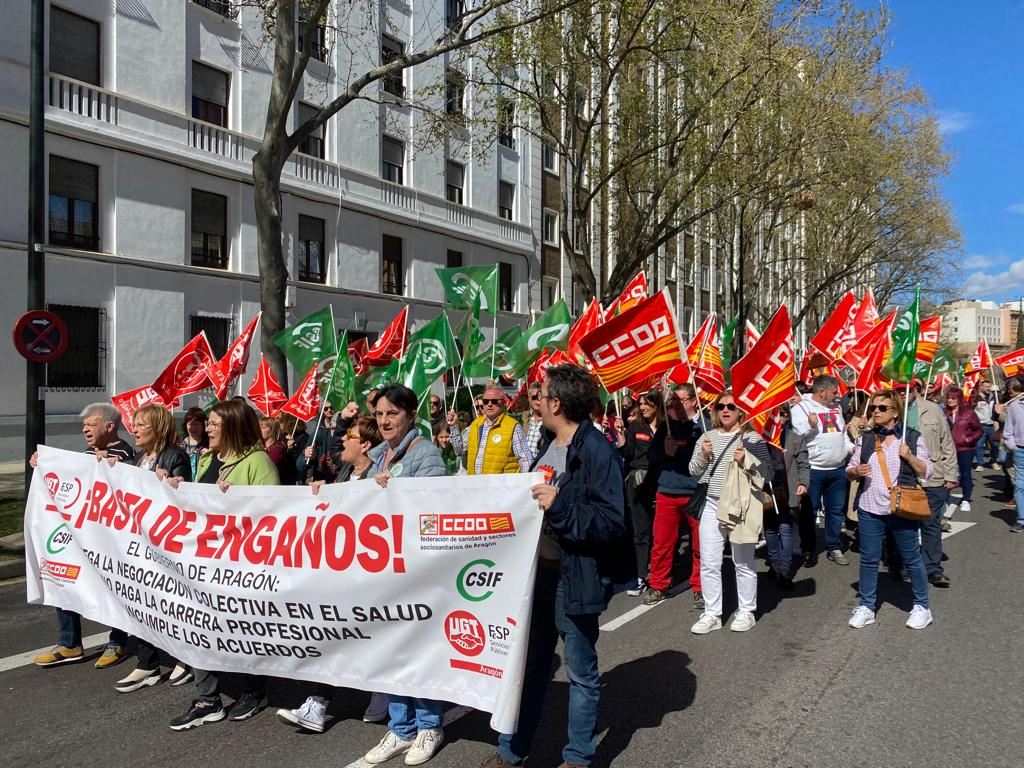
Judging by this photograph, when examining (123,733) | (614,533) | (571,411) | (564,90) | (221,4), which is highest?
(221,4)

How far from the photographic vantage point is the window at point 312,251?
70.5ft

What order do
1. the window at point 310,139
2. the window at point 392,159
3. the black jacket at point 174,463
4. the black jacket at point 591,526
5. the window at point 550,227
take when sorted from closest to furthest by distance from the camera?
1. the black jacket at point 591,526
2. the black jacket at point 174,463
3. the window at point 310,139
4. the window at point 392,159
5. the window at point 550,227

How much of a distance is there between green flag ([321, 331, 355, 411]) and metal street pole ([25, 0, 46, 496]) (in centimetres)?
310

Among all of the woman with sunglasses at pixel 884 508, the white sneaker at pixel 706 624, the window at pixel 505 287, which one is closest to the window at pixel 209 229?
the window at pixel 505 287

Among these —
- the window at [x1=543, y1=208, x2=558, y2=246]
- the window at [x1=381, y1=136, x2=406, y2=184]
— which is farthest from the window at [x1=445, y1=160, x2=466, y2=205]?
the window at [x1=543, y1=208, x2=558, y2=246]

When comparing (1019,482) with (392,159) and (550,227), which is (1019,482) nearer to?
(392,159)

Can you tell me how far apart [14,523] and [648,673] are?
26.7ft

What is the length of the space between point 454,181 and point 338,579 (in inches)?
948

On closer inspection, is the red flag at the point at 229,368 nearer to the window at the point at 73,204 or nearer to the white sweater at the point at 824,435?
the white sweater at the point at 824,435

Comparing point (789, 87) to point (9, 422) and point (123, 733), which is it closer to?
point (9, 422)

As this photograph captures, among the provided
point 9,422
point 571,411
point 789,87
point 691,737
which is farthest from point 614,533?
point 789,87

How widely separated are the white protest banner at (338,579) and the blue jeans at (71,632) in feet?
1.26

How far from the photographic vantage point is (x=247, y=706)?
440cm

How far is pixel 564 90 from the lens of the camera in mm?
18062
